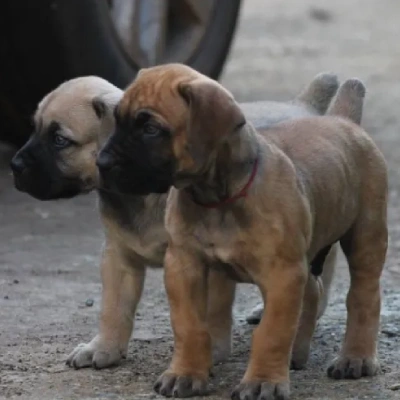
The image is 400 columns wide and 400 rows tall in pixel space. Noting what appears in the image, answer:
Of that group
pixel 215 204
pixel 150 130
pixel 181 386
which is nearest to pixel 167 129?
pixel 150 130

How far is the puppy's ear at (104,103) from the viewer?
18.0ft

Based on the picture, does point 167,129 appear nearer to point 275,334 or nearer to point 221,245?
point 221,245

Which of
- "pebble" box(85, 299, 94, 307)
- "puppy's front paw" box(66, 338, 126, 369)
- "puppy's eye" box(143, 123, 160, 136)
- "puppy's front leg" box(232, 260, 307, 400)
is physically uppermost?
"puppy's eye" box(143, 123, 160, 136)

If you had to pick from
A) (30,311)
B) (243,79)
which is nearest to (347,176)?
(30,311)

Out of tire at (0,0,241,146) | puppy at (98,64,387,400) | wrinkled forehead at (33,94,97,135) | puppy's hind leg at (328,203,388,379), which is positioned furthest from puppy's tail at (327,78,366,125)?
tire at (0,0,241,146)

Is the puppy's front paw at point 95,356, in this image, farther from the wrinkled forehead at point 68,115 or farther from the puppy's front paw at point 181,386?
the wrinkled forehead at point 68,115

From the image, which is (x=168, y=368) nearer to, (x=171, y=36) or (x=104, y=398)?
(x=104, y=398)

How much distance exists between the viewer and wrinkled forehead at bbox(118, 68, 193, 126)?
4.76m

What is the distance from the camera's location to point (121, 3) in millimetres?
8727

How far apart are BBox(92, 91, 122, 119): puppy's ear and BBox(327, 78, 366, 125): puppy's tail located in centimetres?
94

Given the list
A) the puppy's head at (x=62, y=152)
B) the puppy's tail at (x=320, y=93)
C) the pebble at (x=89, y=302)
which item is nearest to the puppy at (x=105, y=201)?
the puppy's head at (x=62, y=152)

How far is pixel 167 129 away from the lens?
4.75 meters

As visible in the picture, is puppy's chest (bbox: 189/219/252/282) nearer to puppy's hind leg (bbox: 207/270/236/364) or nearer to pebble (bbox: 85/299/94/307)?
puppy's hind leg (bbox: 207/270/236/364)

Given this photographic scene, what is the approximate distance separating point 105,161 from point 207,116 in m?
0.38
